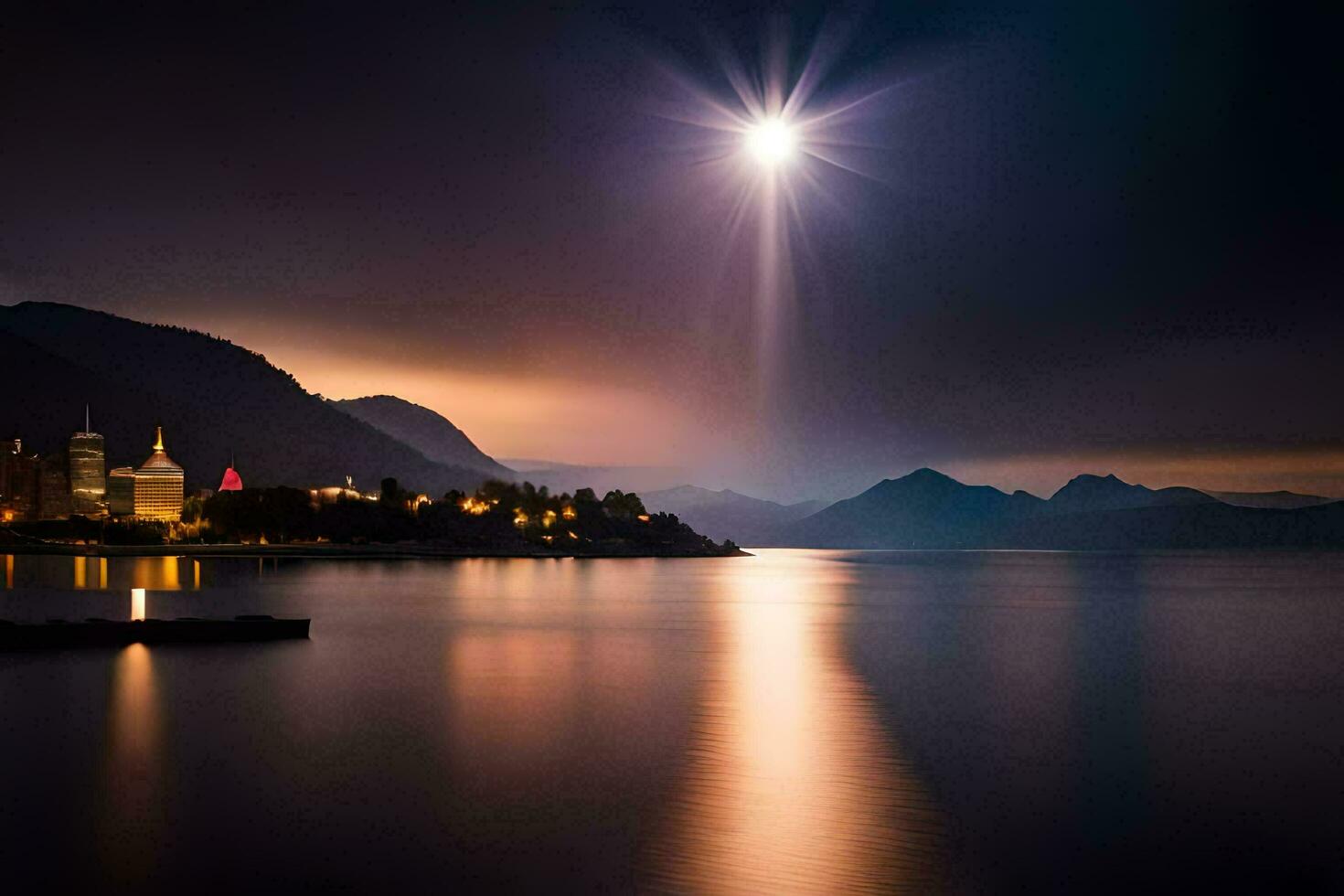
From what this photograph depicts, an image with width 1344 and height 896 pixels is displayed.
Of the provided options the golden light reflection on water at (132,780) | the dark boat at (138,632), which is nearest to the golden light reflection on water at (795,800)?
the golden light reflection on water at (132,780)

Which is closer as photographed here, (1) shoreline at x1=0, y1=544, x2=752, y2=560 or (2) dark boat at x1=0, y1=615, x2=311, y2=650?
(2) dark boat at x1=0, y1=615, x2=311, y2=650

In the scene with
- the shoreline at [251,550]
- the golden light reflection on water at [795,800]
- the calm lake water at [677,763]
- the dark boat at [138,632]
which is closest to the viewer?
the golden light reflection on water at [795,800]

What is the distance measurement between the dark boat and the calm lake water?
1.69 meters

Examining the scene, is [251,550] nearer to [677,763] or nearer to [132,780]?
[132,780]

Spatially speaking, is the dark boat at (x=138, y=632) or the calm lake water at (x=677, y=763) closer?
the calm lake water at (x=677, y=763)

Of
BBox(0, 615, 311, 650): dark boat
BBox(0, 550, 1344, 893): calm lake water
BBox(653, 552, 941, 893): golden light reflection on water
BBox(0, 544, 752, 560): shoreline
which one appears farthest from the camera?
BBox(0, 544, 752, 560): shoreline

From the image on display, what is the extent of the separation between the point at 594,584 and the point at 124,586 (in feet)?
139

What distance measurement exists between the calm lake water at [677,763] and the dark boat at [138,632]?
1.69 meters

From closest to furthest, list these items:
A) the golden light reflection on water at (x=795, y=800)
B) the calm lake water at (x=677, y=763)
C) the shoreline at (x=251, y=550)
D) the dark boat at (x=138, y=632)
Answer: the golden light reflection on water at (x=795, y=800)
the calm lake water at (x=677, y=763)
the dark boat at (x=138, y=632)
the shoreline at (x=251, y=550)

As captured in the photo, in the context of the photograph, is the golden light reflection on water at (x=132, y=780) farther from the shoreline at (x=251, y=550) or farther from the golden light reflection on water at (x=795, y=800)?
the shoreline at (x=251, y=550)

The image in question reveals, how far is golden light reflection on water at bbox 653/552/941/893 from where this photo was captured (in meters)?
16.6

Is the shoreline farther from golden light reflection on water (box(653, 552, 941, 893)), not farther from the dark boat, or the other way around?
golden light reflection on water (box(653, 552, 941, 893))

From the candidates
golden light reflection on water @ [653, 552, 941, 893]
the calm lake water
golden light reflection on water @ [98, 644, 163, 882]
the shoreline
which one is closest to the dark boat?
the calm lake water

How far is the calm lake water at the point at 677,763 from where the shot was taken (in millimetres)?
17078
